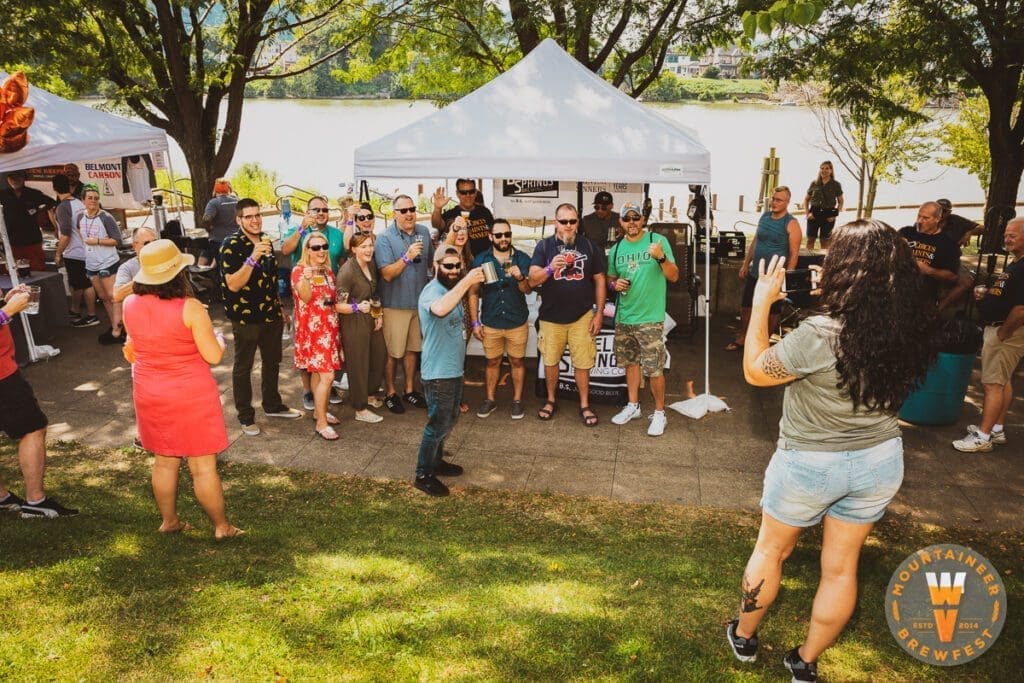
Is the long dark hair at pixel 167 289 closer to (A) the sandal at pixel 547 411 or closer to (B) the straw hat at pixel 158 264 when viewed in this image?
(B) the straw hat at pixel 158 264

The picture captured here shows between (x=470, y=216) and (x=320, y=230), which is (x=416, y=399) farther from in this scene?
(x=470, y=216)

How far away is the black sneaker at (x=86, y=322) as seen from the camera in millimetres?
9289

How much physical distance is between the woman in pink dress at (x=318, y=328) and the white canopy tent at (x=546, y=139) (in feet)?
4.18

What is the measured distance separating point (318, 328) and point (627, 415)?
2.64 m

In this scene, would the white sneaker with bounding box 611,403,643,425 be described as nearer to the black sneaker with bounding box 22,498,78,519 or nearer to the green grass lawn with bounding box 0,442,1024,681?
the green grass lawn with bounding box 0,442,1024,681

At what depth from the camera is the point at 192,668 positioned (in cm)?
322

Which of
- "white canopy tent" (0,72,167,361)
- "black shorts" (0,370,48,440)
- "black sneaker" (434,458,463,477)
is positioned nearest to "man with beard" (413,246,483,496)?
"black sneaker" (434,458,463,477)

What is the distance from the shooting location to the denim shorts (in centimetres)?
292

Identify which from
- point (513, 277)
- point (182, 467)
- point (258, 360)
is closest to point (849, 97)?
point (513, 277)

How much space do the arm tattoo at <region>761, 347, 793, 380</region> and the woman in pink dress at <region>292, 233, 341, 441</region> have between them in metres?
3.97

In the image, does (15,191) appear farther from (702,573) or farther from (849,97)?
(849,97)

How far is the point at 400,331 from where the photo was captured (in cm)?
A: 693

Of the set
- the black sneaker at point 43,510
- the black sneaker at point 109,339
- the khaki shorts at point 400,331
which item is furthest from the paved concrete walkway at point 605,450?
the black sneaker at point 43,510

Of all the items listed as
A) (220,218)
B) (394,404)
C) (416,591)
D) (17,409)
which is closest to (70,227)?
(220,218)
